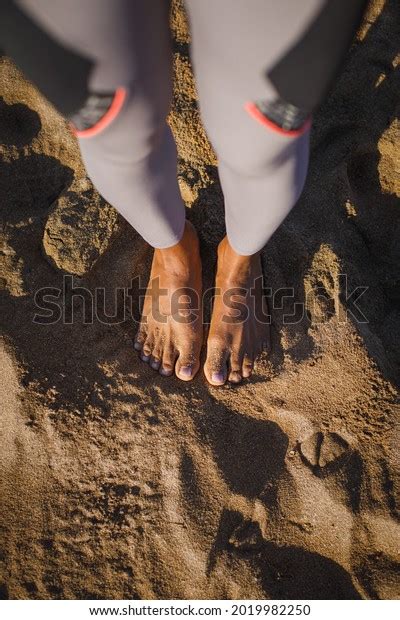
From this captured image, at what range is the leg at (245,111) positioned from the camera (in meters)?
0.62

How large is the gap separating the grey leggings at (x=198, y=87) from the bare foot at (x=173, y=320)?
42cm

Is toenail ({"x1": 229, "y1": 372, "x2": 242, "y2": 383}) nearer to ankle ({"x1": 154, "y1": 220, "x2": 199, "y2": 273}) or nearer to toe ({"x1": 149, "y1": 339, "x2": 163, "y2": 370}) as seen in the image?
toe ({"x1": 149, "y1": 339, "x2": 163, "y2": 370})

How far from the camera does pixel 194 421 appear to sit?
145cm

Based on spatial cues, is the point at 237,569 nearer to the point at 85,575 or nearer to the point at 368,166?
the point at 85,575

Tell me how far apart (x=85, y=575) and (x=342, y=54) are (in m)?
1.48

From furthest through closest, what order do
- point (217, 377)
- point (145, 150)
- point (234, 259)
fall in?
point (217, 377) < point (234, 259) < point (145, 150)

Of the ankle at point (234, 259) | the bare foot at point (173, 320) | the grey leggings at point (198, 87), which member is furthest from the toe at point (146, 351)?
the grey leggings at point (198, 87)

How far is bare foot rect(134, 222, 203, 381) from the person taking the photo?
151cm

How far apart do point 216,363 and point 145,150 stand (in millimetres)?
826

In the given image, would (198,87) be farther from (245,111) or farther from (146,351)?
(146,351)

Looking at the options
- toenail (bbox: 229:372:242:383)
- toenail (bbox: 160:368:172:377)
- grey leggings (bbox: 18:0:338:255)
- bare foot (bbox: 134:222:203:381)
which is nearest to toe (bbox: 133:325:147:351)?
bare foot (bbox: 134:222:203:381)

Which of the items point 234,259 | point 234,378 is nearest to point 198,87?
point 234,259

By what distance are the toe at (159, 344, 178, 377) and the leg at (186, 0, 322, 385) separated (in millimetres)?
376

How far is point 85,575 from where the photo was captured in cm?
132
